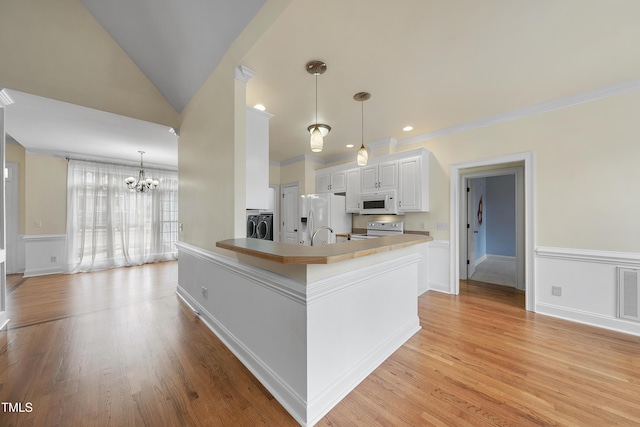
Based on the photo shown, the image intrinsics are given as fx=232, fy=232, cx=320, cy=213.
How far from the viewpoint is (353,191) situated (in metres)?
4.75

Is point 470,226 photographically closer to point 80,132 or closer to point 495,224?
point 495,224

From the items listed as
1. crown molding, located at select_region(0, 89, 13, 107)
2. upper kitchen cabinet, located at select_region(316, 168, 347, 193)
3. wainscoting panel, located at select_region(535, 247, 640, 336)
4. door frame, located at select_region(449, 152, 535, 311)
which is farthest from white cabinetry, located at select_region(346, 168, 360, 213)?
crown molding, located at select_region(0, 89, 13, 107)

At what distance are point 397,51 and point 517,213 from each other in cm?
342

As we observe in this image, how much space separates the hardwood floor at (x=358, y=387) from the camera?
56.3 inches

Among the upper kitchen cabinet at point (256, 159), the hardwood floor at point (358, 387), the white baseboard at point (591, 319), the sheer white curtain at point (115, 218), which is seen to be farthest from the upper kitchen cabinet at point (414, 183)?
the sheer white curtain at point (115, 218)

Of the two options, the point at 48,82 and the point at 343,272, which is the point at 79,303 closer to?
the point at 48,82

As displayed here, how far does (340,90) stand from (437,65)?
100 cm

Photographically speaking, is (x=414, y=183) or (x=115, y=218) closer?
(x=414, y=183)

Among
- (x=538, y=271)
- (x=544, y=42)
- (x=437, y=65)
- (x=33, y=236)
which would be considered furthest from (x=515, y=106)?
(x=33, y=236)

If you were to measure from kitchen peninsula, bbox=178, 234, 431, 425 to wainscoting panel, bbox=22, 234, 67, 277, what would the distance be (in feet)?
16.8

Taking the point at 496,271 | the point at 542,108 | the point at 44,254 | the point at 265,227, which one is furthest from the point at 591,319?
the point at 44,254

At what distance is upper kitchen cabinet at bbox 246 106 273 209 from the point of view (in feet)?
7.82

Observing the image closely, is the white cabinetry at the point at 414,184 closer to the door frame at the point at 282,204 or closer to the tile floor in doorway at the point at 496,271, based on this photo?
the tile floor in doorway at the point at 496,271

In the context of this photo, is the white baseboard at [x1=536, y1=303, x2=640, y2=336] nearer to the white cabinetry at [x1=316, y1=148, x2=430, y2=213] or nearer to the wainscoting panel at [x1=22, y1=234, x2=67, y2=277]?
the white cabinetry at [x1=316, y1=148, x2=430, y2=213]
